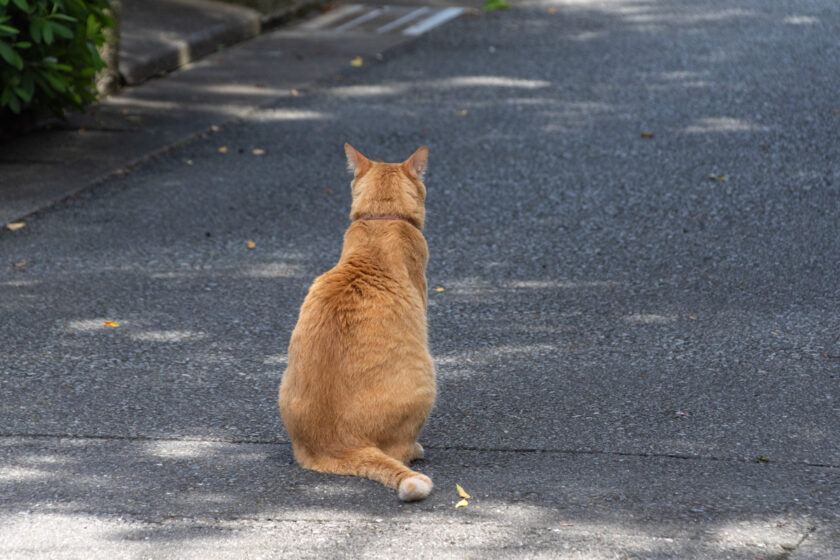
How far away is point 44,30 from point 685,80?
571cm

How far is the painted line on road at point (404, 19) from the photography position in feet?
38.7

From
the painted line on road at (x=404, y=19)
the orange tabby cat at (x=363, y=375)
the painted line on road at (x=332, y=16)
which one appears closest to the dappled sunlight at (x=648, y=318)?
the orange tabby cat at (x=363, y=375)

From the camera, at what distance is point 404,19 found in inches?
484

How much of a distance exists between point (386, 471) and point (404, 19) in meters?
9.47

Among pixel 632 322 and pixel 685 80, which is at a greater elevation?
pixel 685 80

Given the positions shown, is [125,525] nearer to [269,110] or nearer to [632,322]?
[632,322]

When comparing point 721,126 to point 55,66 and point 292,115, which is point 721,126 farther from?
point 55,66

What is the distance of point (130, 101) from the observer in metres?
9.16

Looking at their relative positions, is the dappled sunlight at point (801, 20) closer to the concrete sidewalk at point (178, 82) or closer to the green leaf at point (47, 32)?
the concrete sidewalk at point (178, 82)

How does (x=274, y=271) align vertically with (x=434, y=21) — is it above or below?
below

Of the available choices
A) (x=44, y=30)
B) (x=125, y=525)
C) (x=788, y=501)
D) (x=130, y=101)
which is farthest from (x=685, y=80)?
(x=125, y=525)

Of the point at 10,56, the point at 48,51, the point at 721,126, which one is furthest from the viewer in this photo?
the point at 721,126

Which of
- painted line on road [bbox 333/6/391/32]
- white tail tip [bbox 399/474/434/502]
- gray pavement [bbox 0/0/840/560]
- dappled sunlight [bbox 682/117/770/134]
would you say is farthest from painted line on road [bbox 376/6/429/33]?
white tail tip [bbox 399/474/434/502]

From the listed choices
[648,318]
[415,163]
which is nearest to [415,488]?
[415,163]
